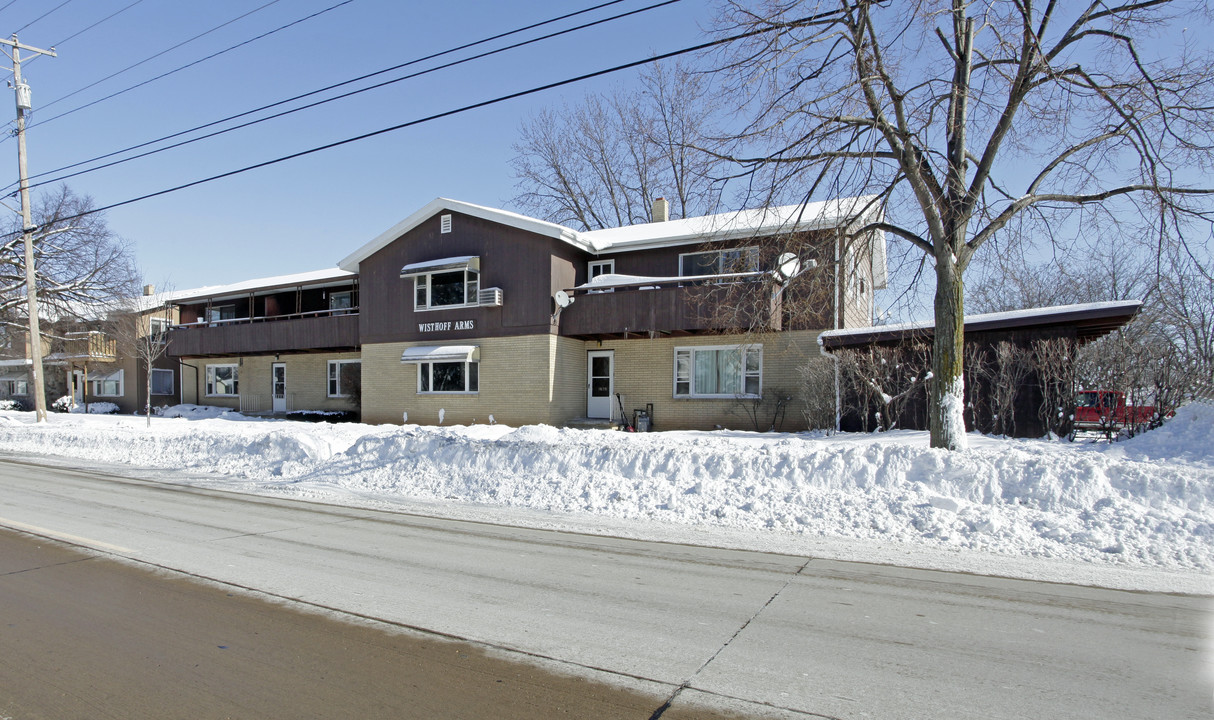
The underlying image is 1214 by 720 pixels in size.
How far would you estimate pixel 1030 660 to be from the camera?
4.48 metres

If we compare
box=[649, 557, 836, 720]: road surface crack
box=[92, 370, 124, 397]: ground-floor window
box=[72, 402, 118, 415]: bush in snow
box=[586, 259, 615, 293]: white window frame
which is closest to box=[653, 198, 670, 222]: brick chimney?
box=[586, 259, 615, 293]: white window frame

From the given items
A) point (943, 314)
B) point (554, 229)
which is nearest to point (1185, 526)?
point (943, 314)

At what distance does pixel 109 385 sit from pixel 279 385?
16.5m

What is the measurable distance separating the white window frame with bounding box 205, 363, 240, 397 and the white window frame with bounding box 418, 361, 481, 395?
1341 centimetres

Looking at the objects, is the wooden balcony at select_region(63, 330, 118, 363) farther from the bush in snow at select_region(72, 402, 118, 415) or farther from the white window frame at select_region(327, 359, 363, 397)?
the white window frame at select_region(327, 359, 363, 397)

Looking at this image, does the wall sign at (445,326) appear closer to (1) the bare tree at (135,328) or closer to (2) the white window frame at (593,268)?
(2) the white window frame at (593,268)

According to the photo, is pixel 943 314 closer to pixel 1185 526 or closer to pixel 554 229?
pixel 1185 526

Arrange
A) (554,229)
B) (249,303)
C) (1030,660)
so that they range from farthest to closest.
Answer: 1. (249,303)
2. (554,229)
3. (1030,660)

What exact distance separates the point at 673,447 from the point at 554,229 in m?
11.5

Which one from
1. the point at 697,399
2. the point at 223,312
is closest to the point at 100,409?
the point at 223,312

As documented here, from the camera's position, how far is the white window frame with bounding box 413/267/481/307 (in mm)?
22828

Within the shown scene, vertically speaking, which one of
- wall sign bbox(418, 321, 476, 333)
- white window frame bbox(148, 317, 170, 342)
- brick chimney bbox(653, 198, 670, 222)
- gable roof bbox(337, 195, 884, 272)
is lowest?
wall sign bbox(418, 321, 476, 333)

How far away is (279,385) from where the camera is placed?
3039 centimetres

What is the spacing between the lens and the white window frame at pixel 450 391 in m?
22.8
